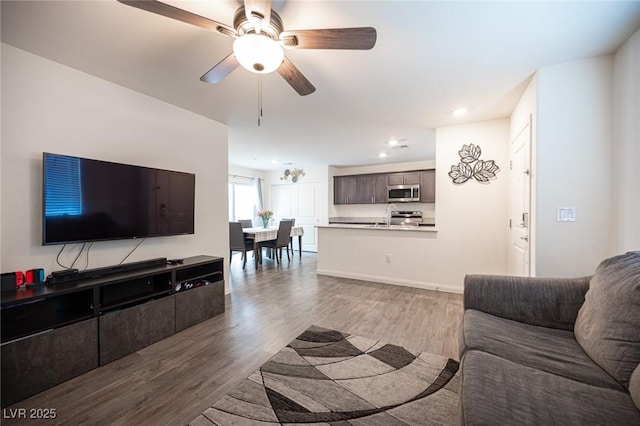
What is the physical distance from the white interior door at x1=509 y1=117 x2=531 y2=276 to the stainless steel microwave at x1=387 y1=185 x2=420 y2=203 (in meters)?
3.08

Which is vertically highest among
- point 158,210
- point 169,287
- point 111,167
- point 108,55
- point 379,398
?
point 108,55

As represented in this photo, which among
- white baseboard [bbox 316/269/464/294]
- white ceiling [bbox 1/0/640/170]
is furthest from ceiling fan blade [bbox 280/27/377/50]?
white baseboard [bbox 316/269/464/294]

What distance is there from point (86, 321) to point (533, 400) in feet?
8.74

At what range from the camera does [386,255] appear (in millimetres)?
4270

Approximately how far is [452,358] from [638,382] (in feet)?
4.01

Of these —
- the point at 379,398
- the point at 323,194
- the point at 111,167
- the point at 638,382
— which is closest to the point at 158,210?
the point at 111,167

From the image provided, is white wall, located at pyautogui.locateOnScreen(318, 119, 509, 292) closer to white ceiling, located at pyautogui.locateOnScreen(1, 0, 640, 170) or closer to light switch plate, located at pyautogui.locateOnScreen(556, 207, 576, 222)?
white ceiling, located at pyautogui.locateOnScreen(1, 0, 640, 170)

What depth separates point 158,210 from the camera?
266 centimetres

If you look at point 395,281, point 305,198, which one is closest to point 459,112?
point 395,281

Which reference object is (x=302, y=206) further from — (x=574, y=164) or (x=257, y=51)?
(x=257, y=51)

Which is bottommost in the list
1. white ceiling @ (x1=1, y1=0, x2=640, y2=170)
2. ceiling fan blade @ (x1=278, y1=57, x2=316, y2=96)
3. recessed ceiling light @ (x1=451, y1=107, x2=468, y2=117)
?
ceiling fan blade @ (x1=278, y1=57, x2=316, y2=96)

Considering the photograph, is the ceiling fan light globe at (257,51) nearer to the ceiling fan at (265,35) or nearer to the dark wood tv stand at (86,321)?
the ceiling fan at (265,35)

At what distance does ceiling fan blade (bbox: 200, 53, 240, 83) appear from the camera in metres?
1.70

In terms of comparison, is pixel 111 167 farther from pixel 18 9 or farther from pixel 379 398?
pixel 379 398
